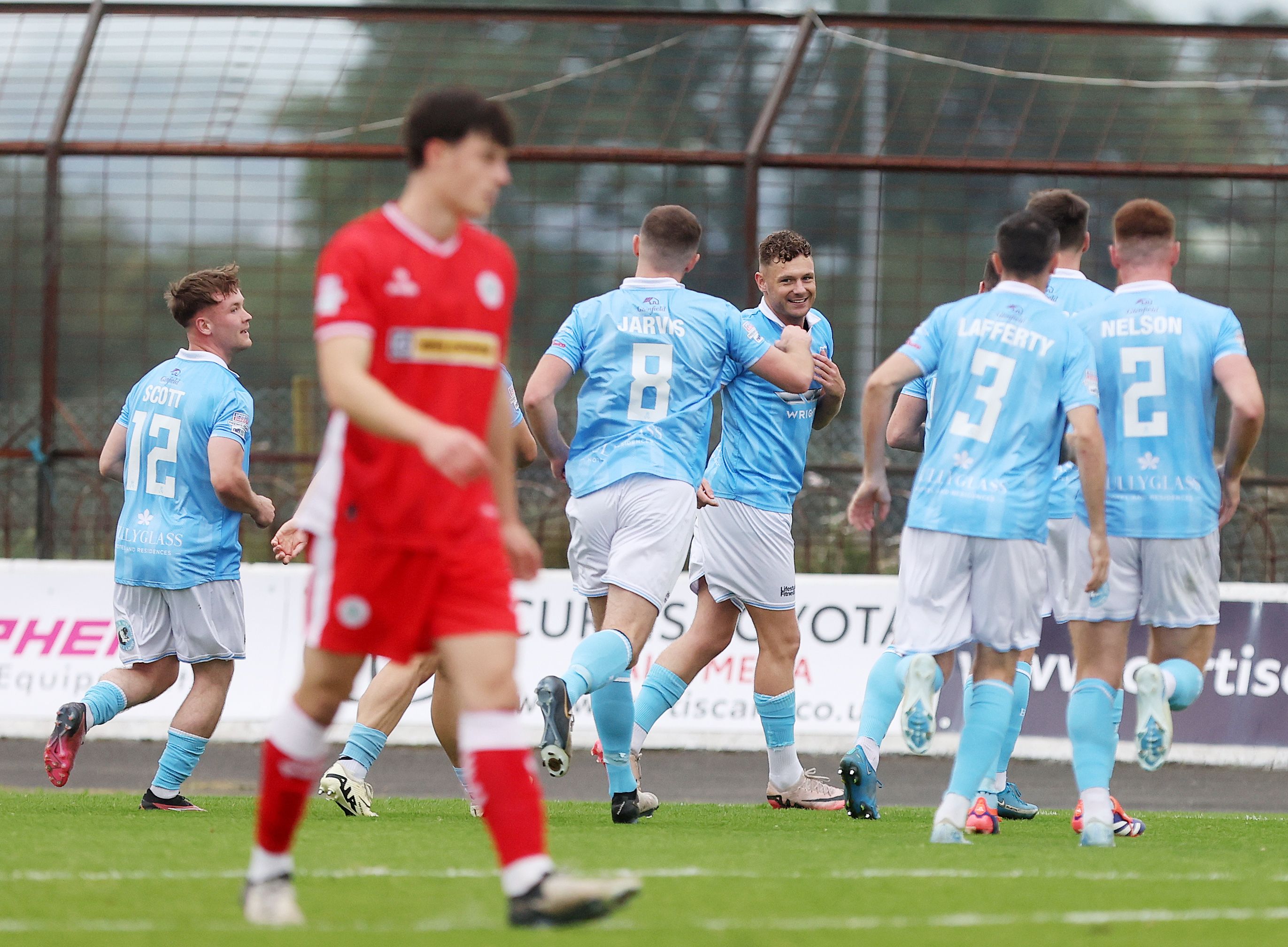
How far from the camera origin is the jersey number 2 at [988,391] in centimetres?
562

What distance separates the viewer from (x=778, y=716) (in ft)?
25.1

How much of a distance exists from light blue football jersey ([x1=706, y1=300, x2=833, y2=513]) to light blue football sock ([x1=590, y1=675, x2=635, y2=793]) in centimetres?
119

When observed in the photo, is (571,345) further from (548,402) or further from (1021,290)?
(1021,290)

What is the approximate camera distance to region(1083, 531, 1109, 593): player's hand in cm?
555

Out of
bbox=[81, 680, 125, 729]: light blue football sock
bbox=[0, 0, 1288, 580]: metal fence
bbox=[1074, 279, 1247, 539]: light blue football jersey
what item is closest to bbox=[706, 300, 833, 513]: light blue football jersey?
bbox=[1074, 279, 1247, 539]: light blue football jersey

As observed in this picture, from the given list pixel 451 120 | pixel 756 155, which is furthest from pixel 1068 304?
pixel 756 155

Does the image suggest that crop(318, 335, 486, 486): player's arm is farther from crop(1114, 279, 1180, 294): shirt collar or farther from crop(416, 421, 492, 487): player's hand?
crop(1114, 279, 1180, 294): shirt collar

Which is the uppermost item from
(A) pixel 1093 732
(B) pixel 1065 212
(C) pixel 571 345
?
(B) pixel 1065 212

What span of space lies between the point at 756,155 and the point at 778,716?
4835mm

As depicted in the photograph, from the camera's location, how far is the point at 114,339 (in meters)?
13.6

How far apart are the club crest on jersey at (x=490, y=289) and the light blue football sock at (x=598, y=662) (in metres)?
2.31

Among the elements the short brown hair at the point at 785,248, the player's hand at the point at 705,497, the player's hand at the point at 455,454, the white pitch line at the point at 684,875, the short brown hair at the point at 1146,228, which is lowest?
the white pitch line at the point at 684,875

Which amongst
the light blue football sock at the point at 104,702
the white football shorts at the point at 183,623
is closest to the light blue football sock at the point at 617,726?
the white football shorts at the point at 183,623

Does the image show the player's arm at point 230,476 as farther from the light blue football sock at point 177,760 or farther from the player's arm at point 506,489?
the player's arm at point 506,489
